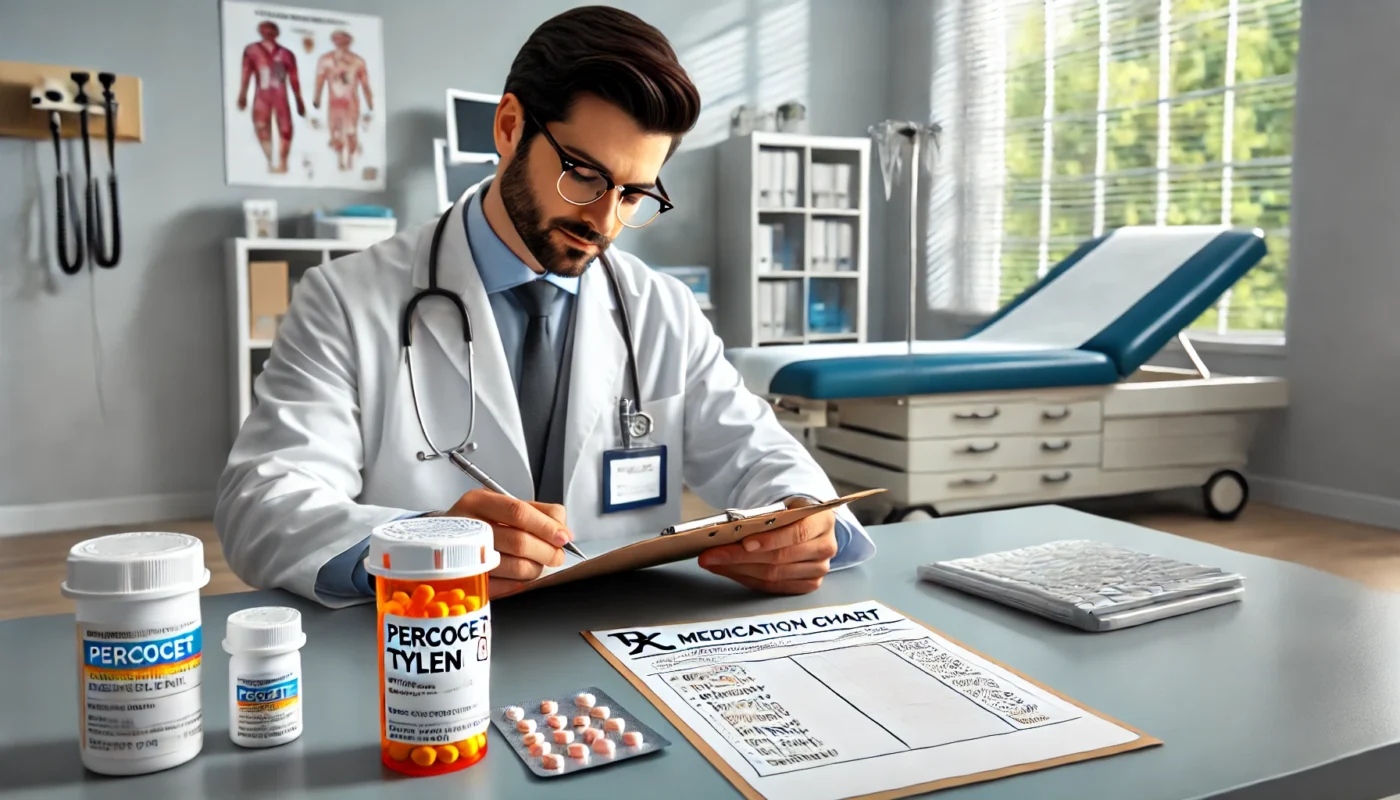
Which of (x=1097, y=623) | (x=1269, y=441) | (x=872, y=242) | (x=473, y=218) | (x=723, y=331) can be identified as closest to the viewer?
(x=1097, y=623)

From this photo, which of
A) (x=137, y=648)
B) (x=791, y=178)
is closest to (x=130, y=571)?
(x=137, y=648)

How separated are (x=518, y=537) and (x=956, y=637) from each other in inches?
15.5

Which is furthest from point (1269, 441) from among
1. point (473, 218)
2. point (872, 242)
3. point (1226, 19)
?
point (473, 218)

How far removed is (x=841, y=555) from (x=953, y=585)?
13 cm

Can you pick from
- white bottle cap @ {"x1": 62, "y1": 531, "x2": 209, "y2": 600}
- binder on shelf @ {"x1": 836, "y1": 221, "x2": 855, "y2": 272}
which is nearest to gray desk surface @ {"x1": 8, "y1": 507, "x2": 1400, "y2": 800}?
white bottle cap @ {"x1": 62, "y1": 531, "x2": 209, "y2": 600}

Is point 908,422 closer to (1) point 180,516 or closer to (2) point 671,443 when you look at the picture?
(2) point 671,443

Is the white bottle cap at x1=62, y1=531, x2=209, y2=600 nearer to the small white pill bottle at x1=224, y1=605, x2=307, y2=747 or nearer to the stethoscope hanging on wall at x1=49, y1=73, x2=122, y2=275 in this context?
the small white pill bottle at x1=224, y1=605, x2=307, y2=747

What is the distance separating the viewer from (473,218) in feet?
4.89

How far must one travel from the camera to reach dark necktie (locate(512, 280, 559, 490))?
1.49 m

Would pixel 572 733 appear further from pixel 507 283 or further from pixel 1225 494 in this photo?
pixel 1225 494

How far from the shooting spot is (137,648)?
62 cm

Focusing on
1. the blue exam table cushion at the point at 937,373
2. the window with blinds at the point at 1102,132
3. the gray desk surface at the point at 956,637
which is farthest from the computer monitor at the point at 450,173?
the gray desk surface at the point at 956,637

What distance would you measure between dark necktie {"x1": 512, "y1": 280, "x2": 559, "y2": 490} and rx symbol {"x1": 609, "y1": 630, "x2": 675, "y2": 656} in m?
0.59

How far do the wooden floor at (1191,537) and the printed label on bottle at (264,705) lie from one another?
248 centimetres
